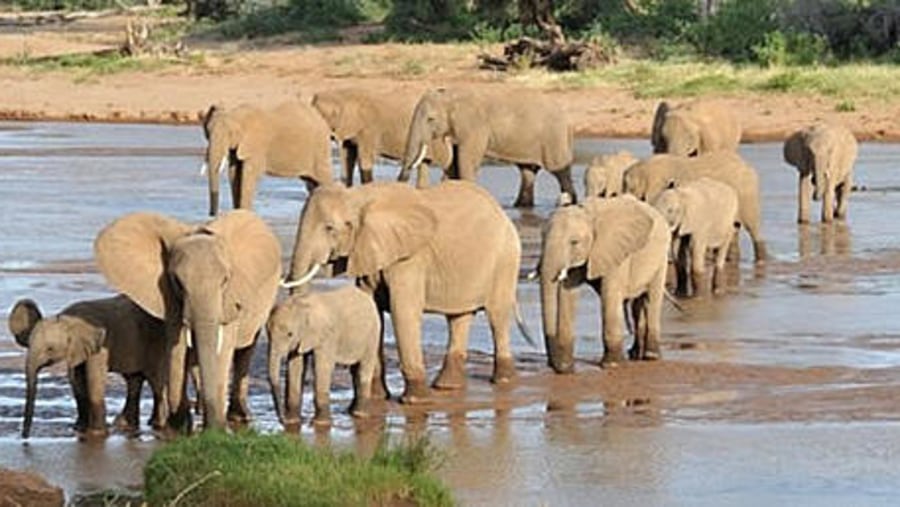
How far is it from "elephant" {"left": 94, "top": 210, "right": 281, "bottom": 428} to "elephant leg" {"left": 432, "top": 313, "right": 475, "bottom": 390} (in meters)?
1.70

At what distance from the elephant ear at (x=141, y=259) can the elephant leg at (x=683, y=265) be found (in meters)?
6.74

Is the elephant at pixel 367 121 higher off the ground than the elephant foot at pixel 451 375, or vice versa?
the elephant at pixel 367 121

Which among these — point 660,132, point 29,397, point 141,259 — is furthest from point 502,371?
point 660,132

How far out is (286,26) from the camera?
2031 inches

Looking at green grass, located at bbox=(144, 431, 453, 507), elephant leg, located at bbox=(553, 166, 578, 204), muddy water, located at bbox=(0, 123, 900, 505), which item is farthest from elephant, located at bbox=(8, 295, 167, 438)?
elephant leg, located at bbox=(553, 166, 578, 204)

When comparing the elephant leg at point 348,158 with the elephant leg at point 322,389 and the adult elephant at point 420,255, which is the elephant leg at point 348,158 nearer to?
the adult elephant at point 420,255

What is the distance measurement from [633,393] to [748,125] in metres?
20.9

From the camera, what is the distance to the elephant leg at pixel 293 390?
491 inches

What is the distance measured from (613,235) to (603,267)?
Answer: 7.9 inches

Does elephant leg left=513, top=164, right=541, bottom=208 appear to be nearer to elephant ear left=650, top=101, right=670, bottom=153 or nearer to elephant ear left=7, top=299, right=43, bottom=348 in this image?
elephant ear left=650, top=101, right=670, bottom=153

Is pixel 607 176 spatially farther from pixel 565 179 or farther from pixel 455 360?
pixel 455 360

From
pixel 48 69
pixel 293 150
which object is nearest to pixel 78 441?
pixel 293 150

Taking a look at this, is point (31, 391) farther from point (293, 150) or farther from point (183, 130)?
point (183, 130)

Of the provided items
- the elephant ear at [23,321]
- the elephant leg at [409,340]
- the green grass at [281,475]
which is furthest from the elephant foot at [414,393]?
the green grass at [281,475]
